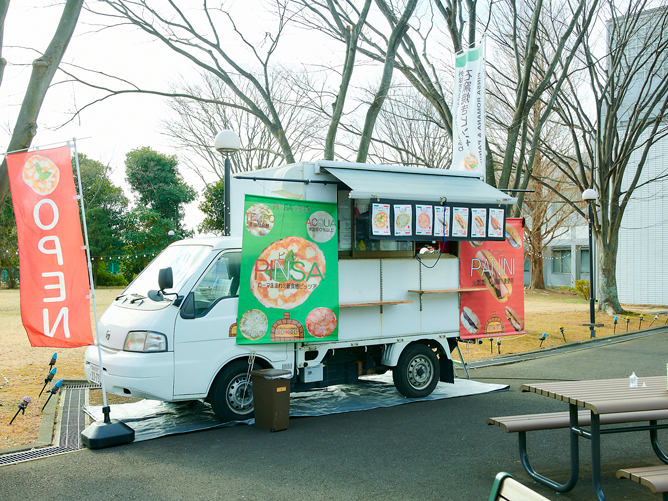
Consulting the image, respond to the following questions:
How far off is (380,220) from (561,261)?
37013mm

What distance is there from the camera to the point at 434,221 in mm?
7758

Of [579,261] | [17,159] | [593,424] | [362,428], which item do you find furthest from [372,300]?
[579,261]

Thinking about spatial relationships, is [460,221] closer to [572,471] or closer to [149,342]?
[572,471]

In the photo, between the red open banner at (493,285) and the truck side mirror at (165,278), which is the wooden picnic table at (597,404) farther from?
the truck side mirror at (165,278)

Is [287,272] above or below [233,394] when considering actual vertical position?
above

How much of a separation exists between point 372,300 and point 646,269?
868 inches

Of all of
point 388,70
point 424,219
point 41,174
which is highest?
point 388,70

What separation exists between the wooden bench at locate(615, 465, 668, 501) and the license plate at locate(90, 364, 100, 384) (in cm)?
537

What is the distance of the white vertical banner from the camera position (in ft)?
37.7

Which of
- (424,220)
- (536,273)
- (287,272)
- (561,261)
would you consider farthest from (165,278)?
(561,261)

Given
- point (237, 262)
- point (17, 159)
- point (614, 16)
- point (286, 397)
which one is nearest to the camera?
point (17, 159)

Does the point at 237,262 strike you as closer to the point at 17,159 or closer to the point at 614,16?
the point at 17,159

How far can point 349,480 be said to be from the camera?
194 inches

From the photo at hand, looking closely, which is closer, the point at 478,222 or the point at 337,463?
the point at 337,463
